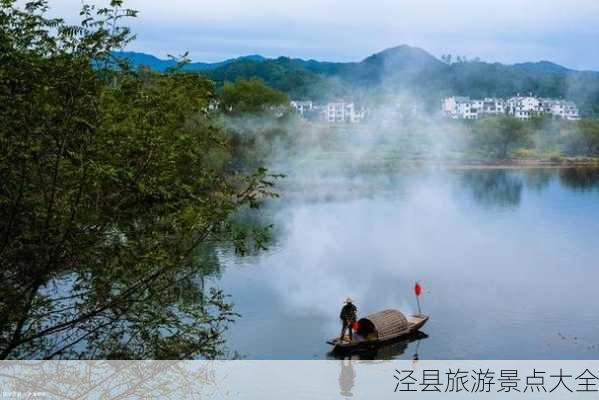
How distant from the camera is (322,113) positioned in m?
80.1

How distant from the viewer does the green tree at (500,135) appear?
52.7m

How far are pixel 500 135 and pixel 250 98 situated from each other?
2137 centimetres

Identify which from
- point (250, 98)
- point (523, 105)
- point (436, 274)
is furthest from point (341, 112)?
point (436, 274)

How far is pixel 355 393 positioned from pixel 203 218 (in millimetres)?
6296

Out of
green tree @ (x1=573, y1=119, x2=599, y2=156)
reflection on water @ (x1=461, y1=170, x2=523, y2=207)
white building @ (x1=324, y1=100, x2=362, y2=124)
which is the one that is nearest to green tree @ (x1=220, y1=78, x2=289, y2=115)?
reflection on water @ (x1=461, y1=170, x2=523, y2=207)

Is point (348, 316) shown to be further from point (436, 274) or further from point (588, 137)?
point (588, 137)

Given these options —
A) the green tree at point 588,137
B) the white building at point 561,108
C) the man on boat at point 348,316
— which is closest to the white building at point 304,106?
the white building at point 561,108

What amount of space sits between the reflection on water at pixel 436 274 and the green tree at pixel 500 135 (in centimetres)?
1972

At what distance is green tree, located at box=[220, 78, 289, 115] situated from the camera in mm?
38219

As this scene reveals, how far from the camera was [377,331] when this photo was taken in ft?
42.3

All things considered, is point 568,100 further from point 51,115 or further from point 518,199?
point 51,115

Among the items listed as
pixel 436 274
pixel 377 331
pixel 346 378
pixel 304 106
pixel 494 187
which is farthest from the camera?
pixel 304 106

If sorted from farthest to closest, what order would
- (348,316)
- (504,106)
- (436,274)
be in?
(504,106), (436,274), (348,316)

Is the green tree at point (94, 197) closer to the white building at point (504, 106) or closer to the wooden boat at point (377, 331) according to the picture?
the wooden boat at point (377, 331)
